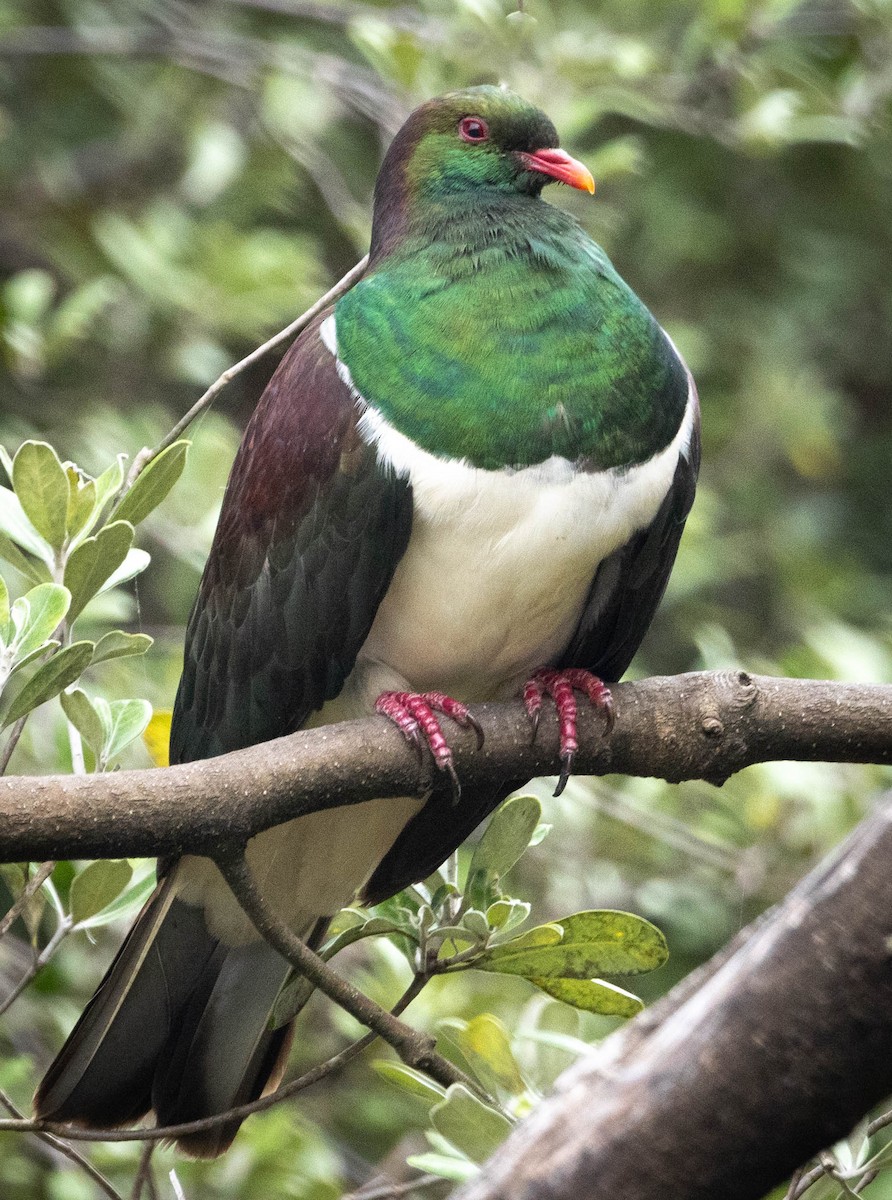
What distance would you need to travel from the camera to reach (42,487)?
2080 millimetres

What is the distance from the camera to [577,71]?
12.4 feet

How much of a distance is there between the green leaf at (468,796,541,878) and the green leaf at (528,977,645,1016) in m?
0.16

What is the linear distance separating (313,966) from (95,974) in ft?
5.39

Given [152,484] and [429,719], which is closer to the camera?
[152,484]

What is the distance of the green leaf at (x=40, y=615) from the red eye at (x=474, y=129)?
1183 millimetres

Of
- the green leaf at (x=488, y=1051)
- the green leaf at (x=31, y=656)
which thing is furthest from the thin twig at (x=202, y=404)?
the green leaf at (x=488, y=1051)

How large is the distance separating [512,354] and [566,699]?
1.64ft

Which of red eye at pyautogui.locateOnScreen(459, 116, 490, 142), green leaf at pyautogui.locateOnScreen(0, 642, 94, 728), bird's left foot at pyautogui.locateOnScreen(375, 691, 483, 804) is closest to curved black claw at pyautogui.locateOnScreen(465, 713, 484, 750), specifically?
bird's left foot at pyautogui.locateOnScreen(375, 691, 483, 804)

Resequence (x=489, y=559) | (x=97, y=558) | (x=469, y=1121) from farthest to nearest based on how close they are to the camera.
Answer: (x=489, y=559) < (x=97, y=558) < (x=469, y=1121)

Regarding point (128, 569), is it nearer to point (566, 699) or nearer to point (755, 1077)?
point (566, 699)

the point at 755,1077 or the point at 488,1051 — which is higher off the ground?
the point at 755,1077

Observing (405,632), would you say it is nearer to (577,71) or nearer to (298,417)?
(298,417)

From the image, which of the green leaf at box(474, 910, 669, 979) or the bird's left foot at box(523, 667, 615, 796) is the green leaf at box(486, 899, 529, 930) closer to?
the green leaf at box(474, 910, 669, 979)

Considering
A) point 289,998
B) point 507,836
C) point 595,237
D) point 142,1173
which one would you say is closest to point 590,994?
point 507,836
